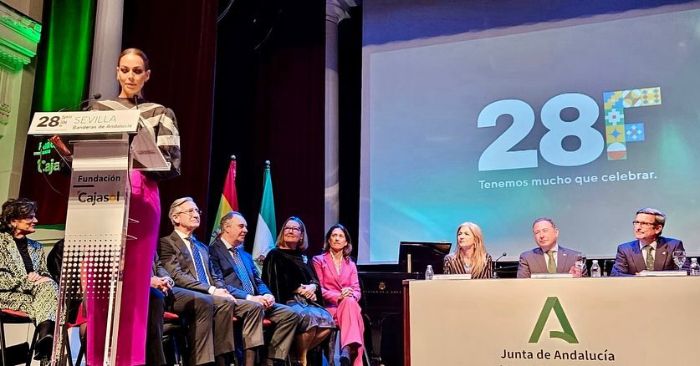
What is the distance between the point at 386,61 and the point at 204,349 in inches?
155

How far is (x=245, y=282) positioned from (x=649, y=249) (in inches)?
106

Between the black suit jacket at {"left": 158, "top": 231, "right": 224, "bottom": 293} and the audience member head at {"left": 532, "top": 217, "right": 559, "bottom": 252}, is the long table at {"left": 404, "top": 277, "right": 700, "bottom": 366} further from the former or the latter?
the audience member head at {"left": 532, "top": 217, "right": 559, "bottom": 252}

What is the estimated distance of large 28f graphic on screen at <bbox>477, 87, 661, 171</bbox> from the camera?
5664mm

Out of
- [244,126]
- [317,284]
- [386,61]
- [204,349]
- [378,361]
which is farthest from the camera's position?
[244,126]

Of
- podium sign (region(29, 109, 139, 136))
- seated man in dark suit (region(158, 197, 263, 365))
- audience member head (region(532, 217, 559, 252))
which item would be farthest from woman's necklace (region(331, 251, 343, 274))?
podium sign (region(29, 109, 139, 136))

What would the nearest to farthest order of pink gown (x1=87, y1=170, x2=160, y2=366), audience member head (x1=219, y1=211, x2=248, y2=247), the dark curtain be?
pink gown (x1=87, y1=170, x2=160, y2=366), audience member head (x1=219, y1=211, x2=248, y2=247), the dark curtain

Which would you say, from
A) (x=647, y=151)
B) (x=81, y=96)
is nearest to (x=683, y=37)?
(x=647, y=151)

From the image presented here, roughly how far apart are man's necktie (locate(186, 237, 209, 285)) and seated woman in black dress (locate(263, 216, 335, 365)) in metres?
0.66

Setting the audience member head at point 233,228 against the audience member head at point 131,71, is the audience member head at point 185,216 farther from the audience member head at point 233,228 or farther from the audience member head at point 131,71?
the audience member head at point 131,71

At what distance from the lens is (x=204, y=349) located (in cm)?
363

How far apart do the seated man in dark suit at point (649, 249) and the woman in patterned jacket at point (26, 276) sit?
344 cm

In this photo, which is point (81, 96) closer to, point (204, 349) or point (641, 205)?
point (204, 349)

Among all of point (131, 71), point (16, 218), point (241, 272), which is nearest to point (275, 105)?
point (241, 272)

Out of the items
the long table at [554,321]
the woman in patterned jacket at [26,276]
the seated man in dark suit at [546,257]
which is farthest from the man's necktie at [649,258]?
the woman in patterned jacket at [26,276]
